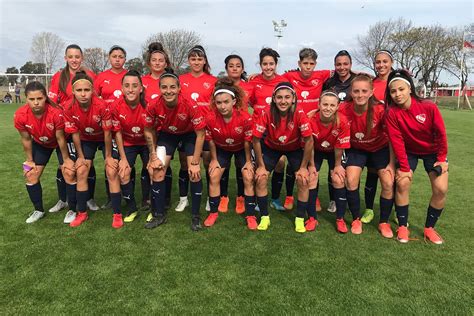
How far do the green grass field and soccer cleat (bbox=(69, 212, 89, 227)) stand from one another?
0.10 meters

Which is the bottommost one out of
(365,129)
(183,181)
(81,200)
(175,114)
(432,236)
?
(432,236)

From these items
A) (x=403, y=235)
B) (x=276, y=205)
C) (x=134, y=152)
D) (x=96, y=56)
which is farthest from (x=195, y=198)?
(x=96, y=56)

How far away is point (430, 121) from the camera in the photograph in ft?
12.2

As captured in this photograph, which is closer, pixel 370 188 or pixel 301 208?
pixel 301 208

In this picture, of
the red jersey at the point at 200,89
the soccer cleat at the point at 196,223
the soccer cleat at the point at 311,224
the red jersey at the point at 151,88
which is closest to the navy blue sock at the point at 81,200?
the soccer cleat at the point at 196,223

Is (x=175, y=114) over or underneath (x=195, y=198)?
over

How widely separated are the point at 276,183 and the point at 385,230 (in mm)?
1598

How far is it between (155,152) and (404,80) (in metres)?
2.92

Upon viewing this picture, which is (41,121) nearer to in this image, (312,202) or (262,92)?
(262,92)

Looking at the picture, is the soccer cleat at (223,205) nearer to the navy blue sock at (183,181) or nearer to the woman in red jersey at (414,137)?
the navy blue sock at (183,181)

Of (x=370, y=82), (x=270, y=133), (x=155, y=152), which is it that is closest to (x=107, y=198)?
(x=155, y=152)

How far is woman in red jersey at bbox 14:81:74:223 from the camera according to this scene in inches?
162

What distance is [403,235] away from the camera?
12.8 ft

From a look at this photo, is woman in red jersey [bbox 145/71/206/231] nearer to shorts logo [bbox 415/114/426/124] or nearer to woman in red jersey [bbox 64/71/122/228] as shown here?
woman in red jersey [bbox 64/71/122/228]
